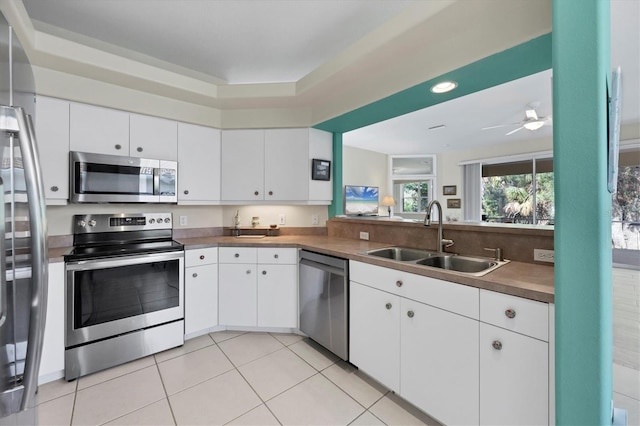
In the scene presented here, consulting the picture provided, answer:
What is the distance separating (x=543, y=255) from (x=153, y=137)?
3155mm

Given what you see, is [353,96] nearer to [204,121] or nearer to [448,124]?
[204,121]

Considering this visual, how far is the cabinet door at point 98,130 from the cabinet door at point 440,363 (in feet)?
8.61

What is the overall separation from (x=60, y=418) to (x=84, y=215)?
1.50m

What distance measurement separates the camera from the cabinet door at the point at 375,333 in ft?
5.44

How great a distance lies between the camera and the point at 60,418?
60.7 inches

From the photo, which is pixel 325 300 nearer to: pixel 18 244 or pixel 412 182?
pixel 18 244

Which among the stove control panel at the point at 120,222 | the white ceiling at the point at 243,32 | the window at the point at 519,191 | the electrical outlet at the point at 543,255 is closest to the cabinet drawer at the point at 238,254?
the stove control panel at the point at 120,222

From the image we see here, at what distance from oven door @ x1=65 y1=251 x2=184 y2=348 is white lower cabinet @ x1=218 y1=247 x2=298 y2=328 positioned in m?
0.39

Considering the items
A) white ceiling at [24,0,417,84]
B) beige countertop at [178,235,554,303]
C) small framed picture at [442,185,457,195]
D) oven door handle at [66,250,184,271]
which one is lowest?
oven door handle at [66,250,184,271]

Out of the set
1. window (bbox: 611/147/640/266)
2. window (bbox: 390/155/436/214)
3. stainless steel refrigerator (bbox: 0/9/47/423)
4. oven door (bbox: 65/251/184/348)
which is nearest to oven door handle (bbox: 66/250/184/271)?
oven door (bbox: 65/251/184/348)

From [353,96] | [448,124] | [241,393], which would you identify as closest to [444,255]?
[353,96]

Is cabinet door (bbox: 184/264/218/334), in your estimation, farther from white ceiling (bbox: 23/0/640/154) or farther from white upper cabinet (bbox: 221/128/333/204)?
white ceiling (bbox: 23/0/640/154)

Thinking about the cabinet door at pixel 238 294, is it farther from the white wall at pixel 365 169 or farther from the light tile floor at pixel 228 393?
the white wall at pixel 365 169

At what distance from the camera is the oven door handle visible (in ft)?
6.12
